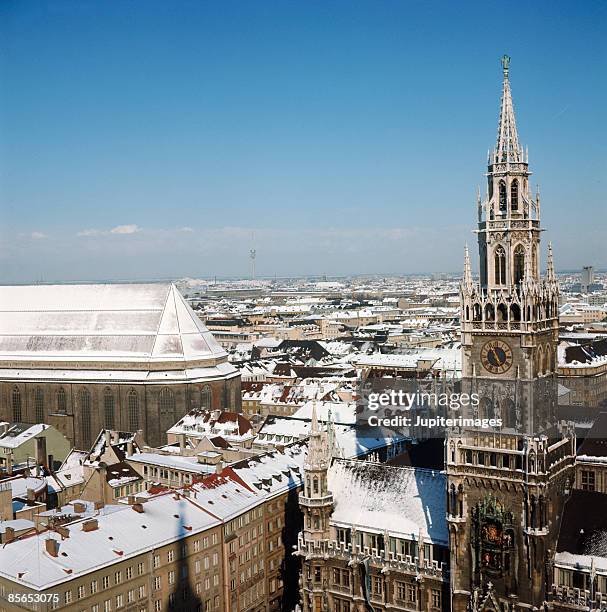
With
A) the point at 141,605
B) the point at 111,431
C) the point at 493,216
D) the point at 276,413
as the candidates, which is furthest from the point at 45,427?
the point at 493,216

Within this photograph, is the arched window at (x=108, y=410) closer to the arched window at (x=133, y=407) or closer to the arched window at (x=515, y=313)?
the arched window at (x=133, y=407)

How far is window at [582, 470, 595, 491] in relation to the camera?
74.2 m

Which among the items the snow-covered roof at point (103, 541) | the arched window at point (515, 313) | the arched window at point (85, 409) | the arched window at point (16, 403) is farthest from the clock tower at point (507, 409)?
the arched window at point (16, 403)

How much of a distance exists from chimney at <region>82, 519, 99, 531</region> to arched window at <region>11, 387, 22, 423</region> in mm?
82318

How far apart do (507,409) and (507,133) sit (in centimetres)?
2046

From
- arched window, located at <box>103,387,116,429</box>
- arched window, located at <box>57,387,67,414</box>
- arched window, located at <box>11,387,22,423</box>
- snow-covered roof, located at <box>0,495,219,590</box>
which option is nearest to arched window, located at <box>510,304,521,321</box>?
snow-covered roof, located at <box>0,495,219,590</box>

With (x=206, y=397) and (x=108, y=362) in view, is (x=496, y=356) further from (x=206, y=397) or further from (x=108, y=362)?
(x=108, y=362)

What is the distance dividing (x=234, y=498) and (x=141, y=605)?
16791 millimetres

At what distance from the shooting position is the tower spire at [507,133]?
6169 centimetres

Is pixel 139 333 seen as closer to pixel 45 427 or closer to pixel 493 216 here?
pixel 45 427

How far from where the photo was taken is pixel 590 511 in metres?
64.0

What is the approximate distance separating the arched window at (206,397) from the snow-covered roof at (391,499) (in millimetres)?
63453

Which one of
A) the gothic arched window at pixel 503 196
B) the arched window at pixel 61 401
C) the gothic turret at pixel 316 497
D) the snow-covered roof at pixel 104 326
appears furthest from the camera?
A: the arched window at pixel 61 401

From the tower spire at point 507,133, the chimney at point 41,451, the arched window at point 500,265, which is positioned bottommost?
the chimney at point 41,451
